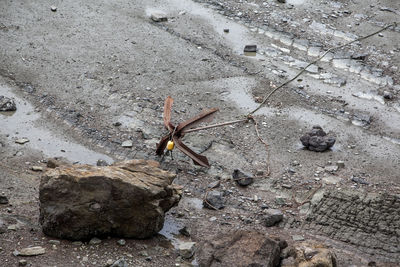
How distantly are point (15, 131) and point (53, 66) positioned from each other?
178cm

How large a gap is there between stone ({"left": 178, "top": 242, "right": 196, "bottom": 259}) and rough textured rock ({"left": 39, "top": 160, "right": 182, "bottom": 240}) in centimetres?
40

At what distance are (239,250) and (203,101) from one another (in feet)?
12.7

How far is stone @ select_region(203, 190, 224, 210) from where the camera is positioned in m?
6.88

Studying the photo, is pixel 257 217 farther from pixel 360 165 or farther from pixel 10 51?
pixel 10 51

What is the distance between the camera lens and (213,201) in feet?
22.7

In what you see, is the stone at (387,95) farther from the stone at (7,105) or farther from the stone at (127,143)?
the stone at (7,105)

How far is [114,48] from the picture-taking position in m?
9.98

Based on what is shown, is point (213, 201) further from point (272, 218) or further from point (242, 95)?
point (242, 95)

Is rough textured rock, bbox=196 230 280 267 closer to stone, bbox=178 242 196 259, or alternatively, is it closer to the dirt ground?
stone, bbox=178 242 196 259

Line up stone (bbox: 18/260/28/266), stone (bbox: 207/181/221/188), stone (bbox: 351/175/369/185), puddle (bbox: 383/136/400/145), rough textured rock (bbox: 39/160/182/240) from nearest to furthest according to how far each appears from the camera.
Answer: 1. stone (bbox: 18/260/28/266)
2. rough textured rock (bbox: 39/160/182/240)
3. stone (bbox: 207/181/221/188)
4. stone (bbox: 351/175/369/185)
5. puddle (bbox: 383/136/400/145)

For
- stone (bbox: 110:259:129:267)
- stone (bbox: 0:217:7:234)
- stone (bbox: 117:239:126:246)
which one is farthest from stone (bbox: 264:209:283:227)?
stone (bbox: 0:217:7:234)

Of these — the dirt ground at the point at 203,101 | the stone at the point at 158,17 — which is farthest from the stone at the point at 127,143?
the stone at the point at 158,17

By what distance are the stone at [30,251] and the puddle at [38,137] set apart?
82.7 inches

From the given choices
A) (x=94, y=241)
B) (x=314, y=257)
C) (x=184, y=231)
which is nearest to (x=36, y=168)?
(x=94, y=241)
